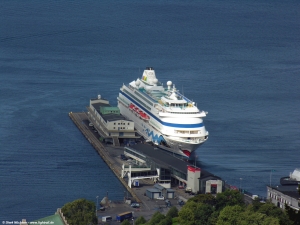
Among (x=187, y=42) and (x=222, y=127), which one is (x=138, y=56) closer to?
(x=187, y=42)

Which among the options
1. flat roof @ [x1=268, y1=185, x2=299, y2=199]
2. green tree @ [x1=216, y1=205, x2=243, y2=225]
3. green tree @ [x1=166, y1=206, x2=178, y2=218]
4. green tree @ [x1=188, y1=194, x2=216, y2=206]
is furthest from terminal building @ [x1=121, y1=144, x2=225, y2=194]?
green tree @ [x1=216, y1=205, x2=243, y2=225]

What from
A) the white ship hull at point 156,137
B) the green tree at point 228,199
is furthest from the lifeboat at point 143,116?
the green tree at point 228,199

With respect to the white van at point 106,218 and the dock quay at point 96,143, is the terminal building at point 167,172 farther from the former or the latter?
the white van at point 106,218

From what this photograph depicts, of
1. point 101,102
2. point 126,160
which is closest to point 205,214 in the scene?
point 126,160

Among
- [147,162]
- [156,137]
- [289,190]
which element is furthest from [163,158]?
[289,190]

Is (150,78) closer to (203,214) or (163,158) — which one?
(163,158)

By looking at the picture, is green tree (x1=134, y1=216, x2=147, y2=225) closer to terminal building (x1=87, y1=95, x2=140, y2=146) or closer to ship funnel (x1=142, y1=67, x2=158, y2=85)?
terminal building (x1=87, y1=95, x2=140, y2=146)
